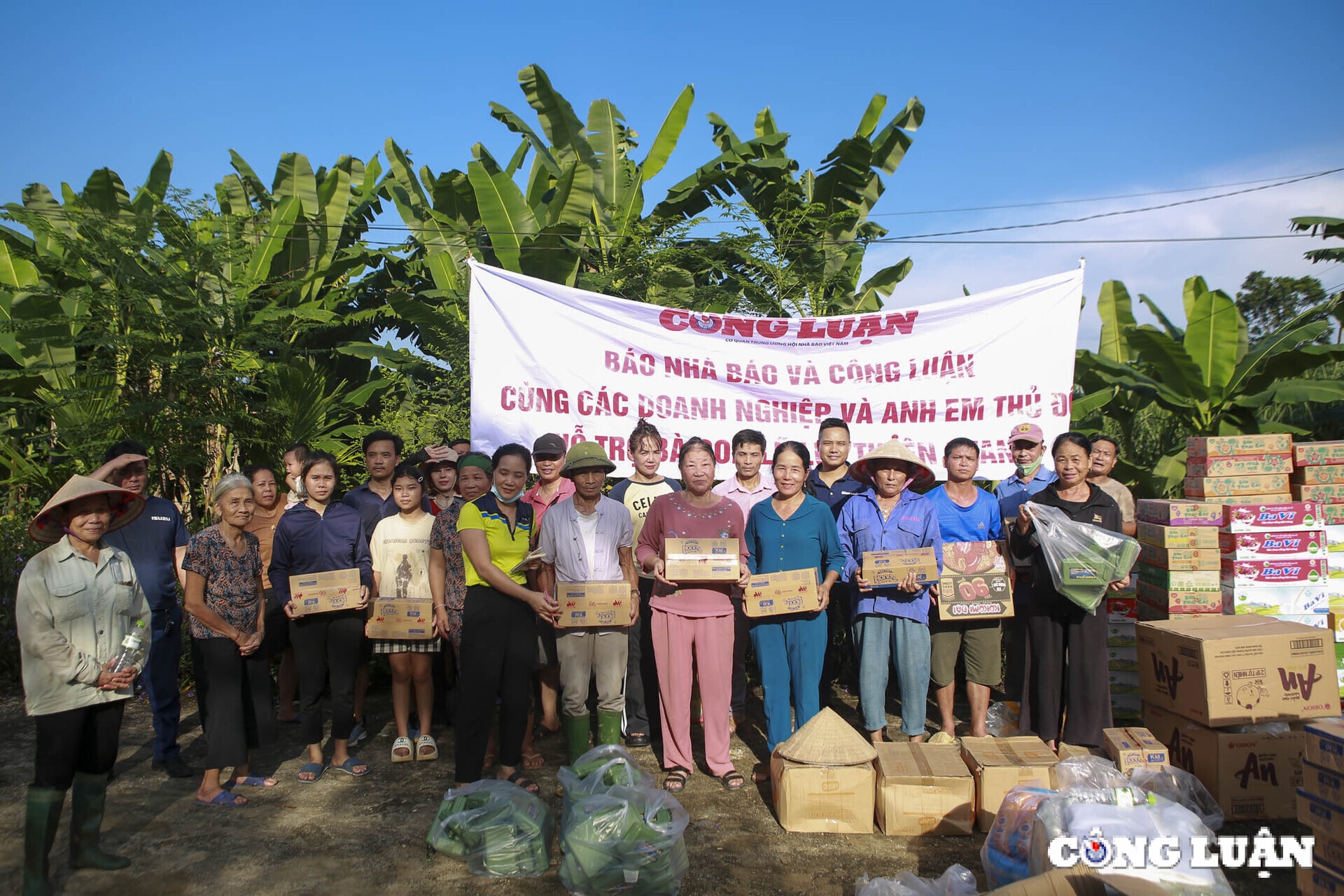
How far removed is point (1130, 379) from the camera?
29.6 feet

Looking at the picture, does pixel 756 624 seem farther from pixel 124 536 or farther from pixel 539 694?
pixel 124 536

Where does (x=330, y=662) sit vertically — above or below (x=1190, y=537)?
below

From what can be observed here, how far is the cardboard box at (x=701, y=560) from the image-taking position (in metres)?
4.55

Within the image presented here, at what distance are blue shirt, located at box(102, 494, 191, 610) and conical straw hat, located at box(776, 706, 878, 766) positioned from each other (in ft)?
11.9

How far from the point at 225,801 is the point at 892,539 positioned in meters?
3.88

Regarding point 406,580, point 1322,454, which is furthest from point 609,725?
point 1322,454

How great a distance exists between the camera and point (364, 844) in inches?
157

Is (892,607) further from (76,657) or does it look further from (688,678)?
(76,657)

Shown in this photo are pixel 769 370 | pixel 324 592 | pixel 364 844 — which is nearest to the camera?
pixel 364 844

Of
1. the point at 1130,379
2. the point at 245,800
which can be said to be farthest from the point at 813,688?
the point at 1130,379

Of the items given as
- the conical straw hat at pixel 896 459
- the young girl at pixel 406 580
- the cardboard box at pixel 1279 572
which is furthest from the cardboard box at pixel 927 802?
the young girl at pixel 406 580

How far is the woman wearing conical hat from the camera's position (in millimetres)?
4945

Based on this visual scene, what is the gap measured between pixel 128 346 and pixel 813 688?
7.56 m

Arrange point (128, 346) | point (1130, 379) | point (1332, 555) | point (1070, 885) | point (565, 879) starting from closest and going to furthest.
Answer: point (1070, 885) → point (565, 879) → point (1332, 555) → point (128, 346) → point (1130, 379)
